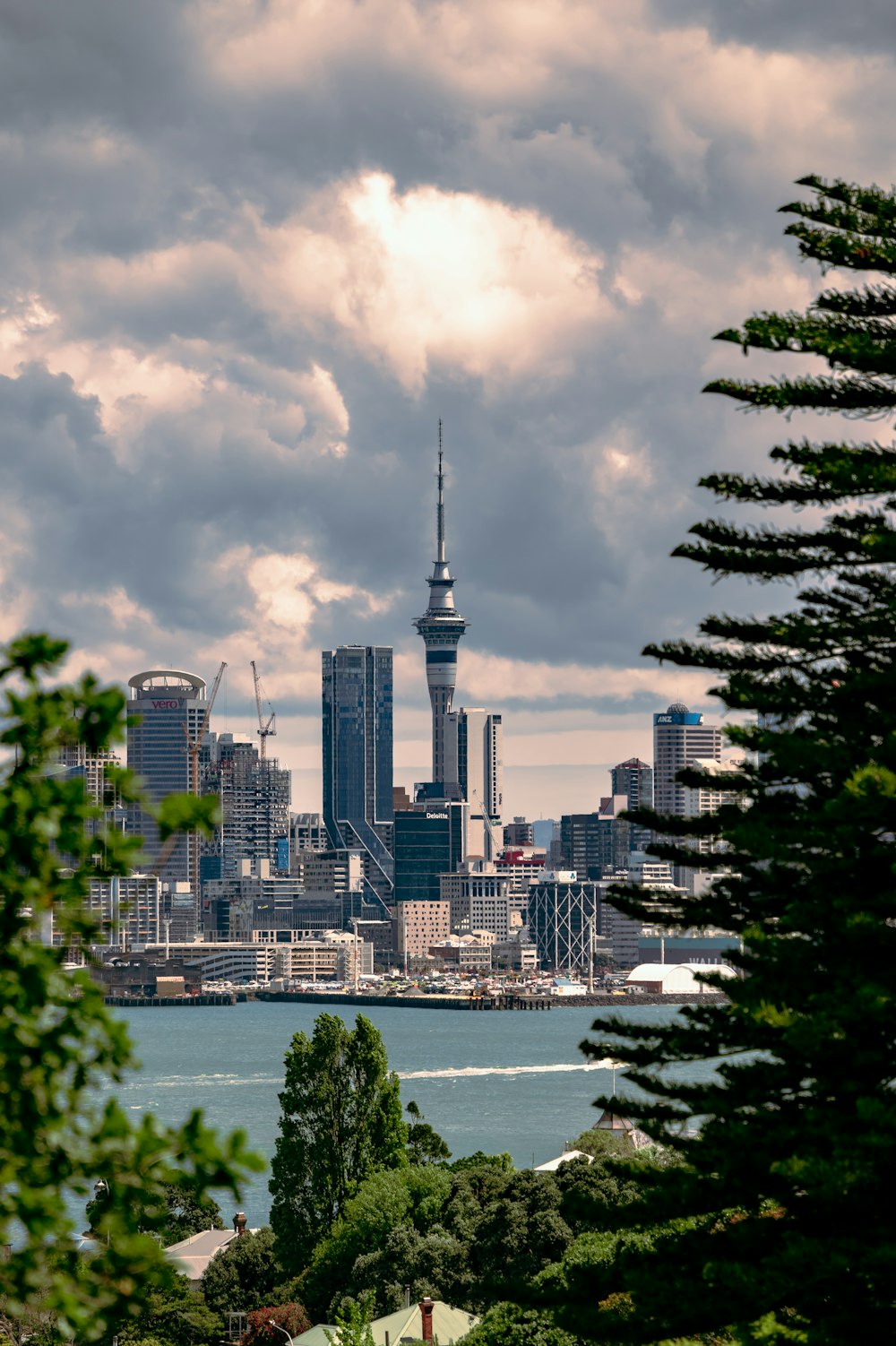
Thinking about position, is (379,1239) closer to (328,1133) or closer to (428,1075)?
(328,1133)

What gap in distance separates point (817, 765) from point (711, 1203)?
2729 millimetres

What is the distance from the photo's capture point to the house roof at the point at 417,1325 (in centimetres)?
3525

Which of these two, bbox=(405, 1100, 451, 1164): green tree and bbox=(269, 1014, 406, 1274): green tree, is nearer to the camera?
bbox=(269, 1014, 406, 1274): green tree

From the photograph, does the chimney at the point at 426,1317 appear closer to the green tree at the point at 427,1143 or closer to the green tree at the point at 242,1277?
the green tree at the point at 242,1277

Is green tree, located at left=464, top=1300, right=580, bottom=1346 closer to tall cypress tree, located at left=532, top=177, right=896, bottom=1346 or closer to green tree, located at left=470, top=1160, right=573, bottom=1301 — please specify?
green tree, located at left=470, top=1160, right=573, bottom=1301

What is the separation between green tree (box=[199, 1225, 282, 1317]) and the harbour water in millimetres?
2817

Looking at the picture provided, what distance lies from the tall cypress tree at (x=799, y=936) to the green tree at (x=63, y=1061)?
18.7 feet

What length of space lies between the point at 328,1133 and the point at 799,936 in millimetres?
35131

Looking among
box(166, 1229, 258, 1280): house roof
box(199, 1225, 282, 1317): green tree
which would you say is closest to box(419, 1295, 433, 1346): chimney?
box(199, 1225, 282, 1317): green tree

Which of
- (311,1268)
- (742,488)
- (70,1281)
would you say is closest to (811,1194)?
(742,488)

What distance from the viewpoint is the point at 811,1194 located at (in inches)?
398

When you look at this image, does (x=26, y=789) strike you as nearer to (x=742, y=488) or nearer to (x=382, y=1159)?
(x=742, y=488)

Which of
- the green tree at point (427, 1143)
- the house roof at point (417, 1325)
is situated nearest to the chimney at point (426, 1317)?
Answer: the house roof at point (417, 1325)

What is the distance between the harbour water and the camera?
85.8 meters
